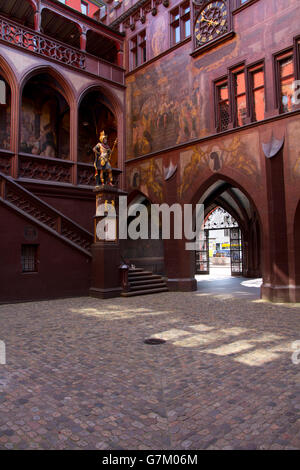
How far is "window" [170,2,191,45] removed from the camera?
50.8ft

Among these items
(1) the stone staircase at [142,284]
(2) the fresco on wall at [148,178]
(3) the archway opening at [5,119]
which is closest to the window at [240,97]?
(2) the fresco on wall at [148,178]

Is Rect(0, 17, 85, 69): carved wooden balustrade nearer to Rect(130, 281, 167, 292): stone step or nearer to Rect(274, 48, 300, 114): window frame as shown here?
Rect(274, 48, 300, 114): window frame

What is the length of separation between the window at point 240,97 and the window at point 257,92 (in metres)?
0.39

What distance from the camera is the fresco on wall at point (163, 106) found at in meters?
14.8

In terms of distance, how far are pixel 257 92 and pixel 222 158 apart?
2691 mm

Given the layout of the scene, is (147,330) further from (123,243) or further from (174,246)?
(123,243)

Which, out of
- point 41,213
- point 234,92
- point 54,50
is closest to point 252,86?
point 234,92

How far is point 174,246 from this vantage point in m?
14.9

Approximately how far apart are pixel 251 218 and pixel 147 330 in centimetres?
1636

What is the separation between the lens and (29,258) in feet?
38.6

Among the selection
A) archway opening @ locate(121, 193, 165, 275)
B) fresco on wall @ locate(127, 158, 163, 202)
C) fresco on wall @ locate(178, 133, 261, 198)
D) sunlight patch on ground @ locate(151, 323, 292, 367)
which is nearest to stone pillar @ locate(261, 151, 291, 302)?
fresco on wall @ locate(178, 133, 261, 198)

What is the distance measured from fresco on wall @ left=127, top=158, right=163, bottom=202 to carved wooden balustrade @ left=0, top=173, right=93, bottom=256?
14.4 ft
